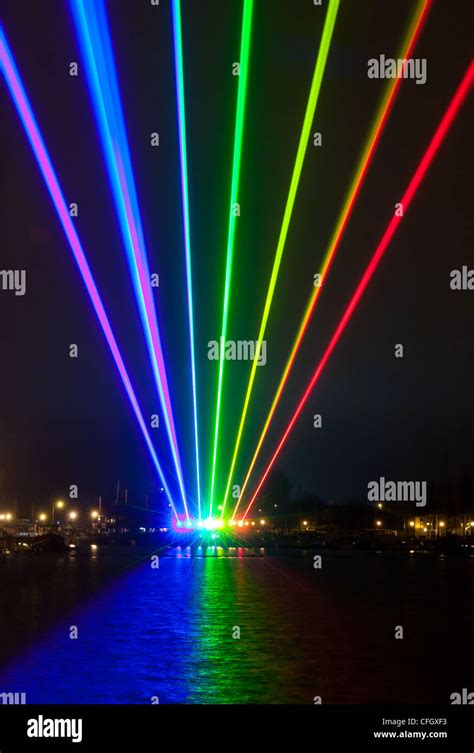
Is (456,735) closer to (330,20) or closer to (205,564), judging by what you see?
(330,20)

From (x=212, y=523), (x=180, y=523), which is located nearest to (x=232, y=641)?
(x=212, y=523)

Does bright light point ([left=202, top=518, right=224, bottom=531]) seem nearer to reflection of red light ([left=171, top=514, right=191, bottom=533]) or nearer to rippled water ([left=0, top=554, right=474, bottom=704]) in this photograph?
reflection of red light ([left=171, top=514, right=191, bottom=533])

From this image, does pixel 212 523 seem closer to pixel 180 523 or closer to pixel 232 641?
pixel 180 523

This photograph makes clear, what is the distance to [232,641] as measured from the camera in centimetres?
1364

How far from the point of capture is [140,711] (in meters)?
9.10

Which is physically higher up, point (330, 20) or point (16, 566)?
point (330, 20)

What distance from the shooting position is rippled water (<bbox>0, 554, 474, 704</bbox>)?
1024cm

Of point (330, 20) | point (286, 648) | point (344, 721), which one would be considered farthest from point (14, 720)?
point (330, 20)

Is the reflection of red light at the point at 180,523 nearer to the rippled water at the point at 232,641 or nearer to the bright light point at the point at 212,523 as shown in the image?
the bright light point at the point at 212,523

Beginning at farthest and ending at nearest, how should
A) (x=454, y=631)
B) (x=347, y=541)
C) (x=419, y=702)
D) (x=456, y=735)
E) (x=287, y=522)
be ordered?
1. (x=287, y=522)
2. (x=347, y=541)
3. (x=454, y=631)
4. (x=419, y=702)
5. (x=456, y=735)

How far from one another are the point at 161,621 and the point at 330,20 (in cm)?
1209

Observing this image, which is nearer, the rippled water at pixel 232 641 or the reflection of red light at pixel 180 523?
the rippled water at pixel 232 641

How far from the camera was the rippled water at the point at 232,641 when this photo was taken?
403 inches

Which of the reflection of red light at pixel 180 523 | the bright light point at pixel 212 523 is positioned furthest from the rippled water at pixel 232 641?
the reflection of red light at pixel 180 523
